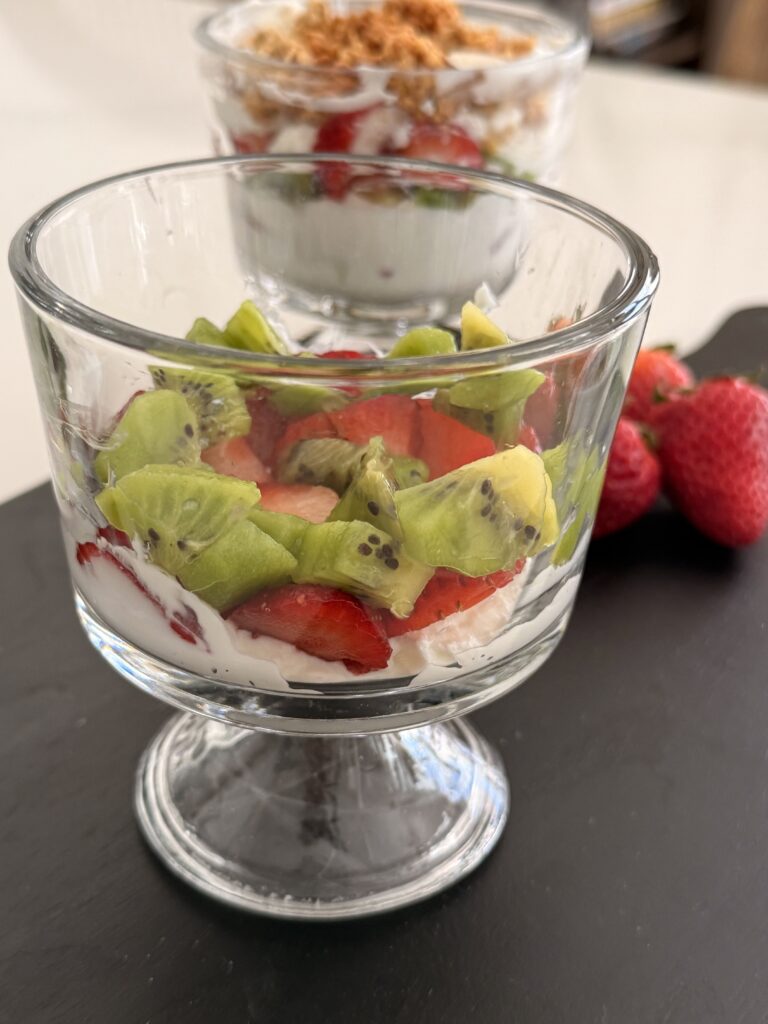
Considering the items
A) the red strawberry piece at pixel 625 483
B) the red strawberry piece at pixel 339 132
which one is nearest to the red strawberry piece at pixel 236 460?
the red strawberry piece at pixel 625 483

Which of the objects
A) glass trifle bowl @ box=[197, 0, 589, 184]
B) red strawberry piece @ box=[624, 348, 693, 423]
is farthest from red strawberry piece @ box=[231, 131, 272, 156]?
red strawberry piece @ box=[624, 348, 693, 423]

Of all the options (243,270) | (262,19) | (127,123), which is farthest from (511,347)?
(127,123)

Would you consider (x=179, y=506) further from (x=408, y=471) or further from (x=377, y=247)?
(x=377, y=247)

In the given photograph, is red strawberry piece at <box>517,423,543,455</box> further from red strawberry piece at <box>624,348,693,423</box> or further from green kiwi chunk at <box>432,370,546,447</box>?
red strawberry piece at <box>624,348,693,423</box>

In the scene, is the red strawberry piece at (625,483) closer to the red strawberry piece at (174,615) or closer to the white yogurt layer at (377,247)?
the white yogurt layer at (377,247)

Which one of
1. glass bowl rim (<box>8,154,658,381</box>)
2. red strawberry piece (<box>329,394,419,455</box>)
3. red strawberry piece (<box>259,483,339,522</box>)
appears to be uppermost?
glass bowl rim (<box>8,154,658,381</box>)

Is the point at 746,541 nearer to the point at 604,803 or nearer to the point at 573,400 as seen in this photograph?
the point at 604,803

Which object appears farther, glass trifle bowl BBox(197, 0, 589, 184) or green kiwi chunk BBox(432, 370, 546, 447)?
glass trifle bowl BBox(197, 0, 589, 184)
